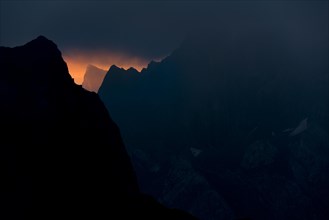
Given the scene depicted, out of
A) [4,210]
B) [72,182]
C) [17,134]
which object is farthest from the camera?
[72,182]

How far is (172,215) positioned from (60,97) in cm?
2971

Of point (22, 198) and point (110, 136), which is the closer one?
point (22, 198)

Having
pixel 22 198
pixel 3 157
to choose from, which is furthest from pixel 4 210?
pixel 3 157

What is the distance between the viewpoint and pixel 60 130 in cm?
6906

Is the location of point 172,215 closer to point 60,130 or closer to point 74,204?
point 74,204

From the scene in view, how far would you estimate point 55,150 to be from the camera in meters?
66.2

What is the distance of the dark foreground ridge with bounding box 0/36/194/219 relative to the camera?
58.5 m

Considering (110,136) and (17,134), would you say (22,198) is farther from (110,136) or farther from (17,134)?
(110,136)

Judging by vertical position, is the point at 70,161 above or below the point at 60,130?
below

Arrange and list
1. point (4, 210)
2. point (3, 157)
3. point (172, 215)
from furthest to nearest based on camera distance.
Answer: point (172, 215) → point (3, 157) → point (4, 210)

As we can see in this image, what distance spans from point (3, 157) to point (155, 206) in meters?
32.6

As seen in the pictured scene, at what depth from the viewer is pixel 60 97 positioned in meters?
74.5

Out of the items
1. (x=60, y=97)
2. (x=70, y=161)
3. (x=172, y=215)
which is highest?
(x=60, y=97)

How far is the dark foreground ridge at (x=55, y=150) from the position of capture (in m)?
58.5
